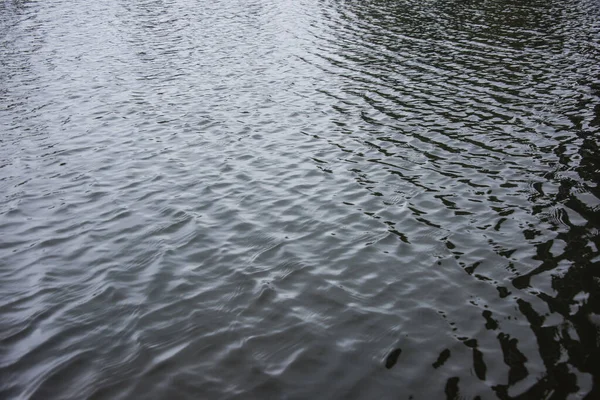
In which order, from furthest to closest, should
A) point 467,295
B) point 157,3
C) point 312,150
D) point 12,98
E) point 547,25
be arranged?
point 157,3
point 547,25
point 12,98
point 312,150
point 467,295

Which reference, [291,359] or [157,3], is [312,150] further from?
[157,3]

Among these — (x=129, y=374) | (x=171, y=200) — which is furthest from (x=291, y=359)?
(x=171, y=200)

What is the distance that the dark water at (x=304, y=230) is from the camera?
9156 mm

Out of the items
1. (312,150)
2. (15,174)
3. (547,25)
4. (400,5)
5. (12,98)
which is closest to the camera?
(15,174)

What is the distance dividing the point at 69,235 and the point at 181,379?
22.9 feet

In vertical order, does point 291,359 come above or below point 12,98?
above

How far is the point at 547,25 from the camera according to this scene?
1508 inches

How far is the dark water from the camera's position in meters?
9.16

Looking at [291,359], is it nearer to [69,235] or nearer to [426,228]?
[426,228]

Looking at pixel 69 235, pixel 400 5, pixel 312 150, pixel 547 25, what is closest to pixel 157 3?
pixel 400 5

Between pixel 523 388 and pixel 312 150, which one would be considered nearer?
pixel 523 388

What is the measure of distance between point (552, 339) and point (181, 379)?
23.5 feet

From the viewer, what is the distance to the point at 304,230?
13797 mm

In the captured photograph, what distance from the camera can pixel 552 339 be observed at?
31.0ft
